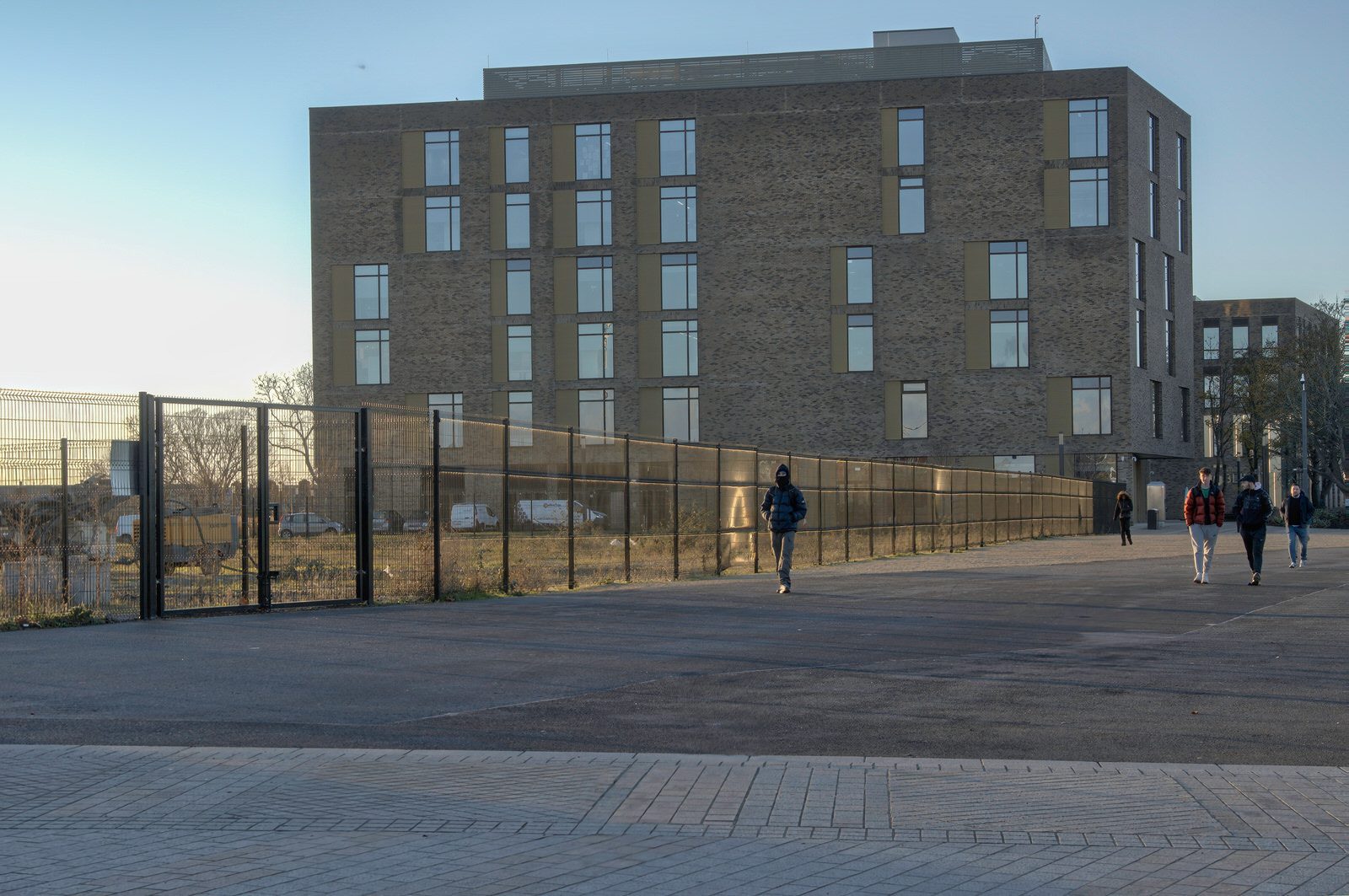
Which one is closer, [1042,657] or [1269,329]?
[1042,657]

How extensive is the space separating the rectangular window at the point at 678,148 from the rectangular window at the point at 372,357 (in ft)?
46.2

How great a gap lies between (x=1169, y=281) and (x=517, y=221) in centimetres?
2886

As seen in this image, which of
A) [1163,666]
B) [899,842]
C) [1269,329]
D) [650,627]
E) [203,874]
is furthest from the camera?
[1269,329]

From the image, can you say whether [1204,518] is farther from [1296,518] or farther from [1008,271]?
[1008,271]

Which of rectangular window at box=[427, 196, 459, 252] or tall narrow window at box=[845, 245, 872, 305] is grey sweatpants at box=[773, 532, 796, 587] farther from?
rectangular window at box=[427, 196, 459, 252]

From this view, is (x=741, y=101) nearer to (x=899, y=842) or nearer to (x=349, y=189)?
(x=349, y=189)

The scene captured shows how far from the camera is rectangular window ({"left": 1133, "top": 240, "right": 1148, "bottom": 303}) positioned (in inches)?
2418

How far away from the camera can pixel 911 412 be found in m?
62.0

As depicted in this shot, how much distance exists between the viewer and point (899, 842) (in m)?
6.12

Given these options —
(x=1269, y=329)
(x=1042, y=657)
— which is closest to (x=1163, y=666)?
(x=1042, y=657)

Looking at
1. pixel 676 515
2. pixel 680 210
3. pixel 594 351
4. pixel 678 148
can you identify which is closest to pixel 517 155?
pixel 678 148

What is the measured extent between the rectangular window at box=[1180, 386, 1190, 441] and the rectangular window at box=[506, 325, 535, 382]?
1188 inches

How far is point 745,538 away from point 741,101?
38.6 metres

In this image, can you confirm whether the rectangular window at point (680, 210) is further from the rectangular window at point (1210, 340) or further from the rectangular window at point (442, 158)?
the rectangular window at point (1210, 340)
